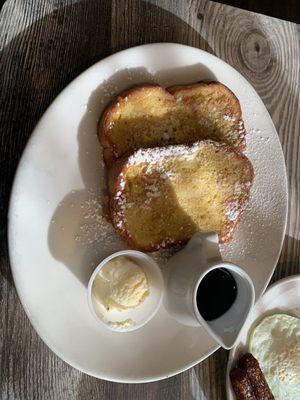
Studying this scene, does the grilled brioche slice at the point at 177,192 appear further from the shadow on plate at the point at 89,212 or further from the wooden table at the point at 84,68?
the wooden table at the point at 84,68


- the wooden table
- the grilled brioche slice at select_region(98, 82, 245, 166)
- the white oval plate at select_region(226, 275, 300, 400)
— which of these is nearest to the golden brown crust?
the grilled brioche slice at select_region(98, 82, 245, 166)

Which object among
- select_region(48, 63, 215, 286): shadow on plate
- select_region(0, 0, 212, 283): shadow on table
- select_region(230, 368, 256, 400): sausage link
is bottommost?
select_region(230, 368, 256, 400): sausage link

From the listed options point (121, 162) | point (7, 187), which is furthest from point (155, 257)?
point (7, 187)

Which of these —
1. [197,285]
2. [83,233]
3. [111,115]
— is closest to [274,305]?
[197,285]

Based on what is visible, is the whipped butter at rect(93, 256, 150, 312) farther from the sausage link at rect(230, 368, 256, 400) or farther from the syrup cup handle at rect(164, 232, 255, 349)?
the sausage link at rect(230, 368, 256, 400)

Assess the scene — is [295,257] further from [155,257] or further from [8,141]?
[8,141]
